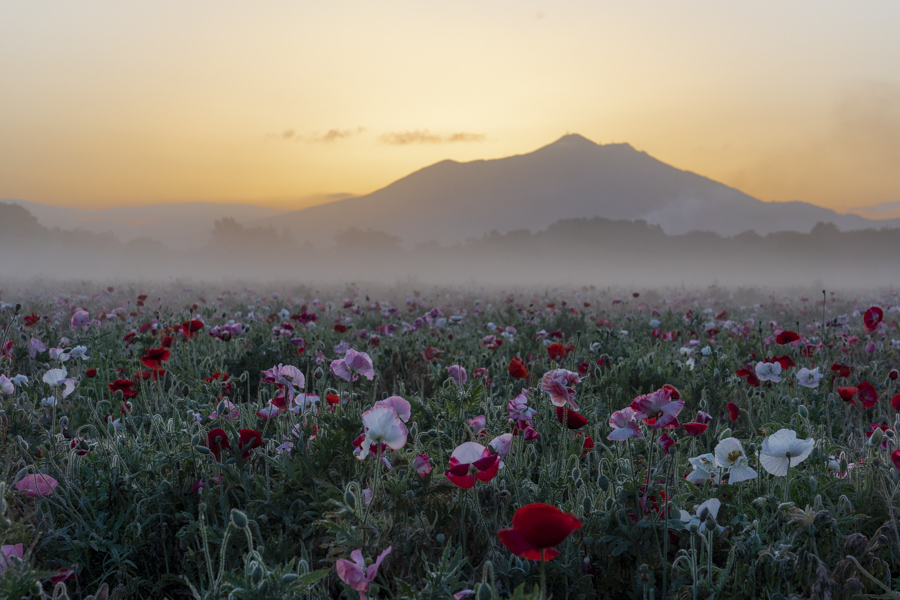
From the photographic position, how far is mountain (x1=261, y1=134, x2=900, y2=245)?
5443 inches

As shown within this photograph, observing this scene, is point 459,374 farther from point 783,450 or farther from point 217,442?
point 783,450

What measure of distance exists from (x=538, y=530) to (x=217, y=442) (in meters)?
1.50

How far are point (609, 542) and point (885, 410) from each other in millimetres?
3489

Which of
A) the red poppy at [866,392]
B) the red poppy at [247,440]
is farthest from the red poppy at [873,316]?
the red poppy at [247,440]

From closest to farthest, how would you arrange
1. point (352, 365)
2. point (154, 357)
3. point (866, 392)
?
point (352, 365) → point (154, 357) → point (866, 392)

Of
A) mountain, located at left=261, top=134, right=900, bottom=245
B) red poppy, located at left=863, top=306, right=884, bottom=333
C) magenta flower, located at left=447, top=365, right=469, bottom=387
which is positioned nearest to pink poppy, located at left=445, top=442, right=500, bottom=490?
magenta flower, located at left=447, top=365, right=469, bottom=387

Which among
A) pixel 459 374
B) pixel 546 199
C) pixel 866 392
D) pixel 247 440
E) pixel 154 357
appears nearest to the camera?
pixel 247 440

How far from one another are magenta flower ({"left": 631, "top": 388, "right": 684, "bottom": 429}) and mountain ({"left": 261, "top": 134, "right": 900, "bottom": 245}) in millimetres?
124084

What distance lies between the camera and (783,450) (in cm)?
184

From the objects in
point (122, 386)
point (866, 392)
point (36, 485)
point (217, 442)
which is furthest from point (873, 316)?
point (36, 485)

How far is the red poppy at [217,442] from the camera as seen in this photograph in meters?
2.26

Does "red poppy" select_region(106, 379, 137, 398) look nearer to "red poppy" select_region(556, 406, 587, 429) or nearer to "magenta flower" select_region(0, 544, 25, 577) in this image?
"magenta flower" select_region(0, 544, 25, 577)

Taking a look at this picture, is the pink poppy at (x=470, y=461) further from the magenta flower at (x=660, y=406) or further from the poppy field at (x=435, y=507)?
the magenta flower at (x=660, y=406)

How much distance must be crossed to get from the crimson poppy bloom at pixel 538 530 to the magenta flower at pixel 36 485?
177 cm
